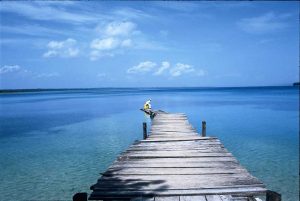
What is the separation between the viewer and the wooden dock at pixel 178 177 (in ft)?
22.6

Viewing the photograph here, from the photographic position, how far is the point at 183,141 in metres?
13.2

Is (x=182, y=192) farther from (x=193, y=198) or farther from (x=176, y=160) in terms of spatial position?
(x=176, y=160)

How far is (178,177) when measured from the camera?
26.3 ft

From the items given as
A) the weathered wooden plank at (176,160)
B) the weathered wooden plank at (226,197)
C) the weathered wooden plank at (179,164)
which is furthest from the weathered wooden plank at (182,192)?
the weathered wooden plank at (176,160)

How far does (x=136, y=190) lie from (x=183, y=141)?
251 inches

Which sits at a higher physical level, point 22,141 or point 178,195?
point 178,195

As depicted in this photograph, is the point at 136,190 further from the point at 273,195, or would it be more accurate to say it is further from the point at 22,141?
the point at 22,141

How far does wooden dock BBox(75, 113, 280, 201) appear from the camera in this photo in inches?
271

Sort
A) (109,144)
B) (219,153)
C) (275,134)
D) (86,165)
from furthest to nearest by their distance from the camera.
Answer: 1. (275,134)
2. (109,144)
3. (86,165)
4. (219,153)

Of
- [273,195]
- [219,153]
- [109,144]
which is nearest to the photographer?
[273,195]

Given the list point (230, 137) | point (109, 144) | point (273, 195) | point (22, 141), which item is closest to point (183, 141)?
point (273, 195)

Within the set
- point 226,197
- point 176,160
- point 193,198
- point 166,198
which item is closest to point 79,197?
point 166,198

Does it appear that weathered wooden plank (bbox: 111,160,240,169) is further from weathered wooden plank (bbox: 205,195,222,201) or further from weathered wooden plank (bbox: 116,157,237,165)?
weathered wooden plank (bbox: 205,195,222,201)

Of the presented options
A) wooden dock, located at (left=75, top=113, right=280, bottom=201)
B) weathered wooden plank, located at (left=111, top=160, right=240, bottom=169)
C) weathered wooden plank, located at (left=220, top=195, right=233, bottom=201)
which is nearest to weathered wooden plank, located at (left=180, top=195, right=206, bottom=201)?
wooden dock, located at (left=75, top=113, right=280, bottom=201)
